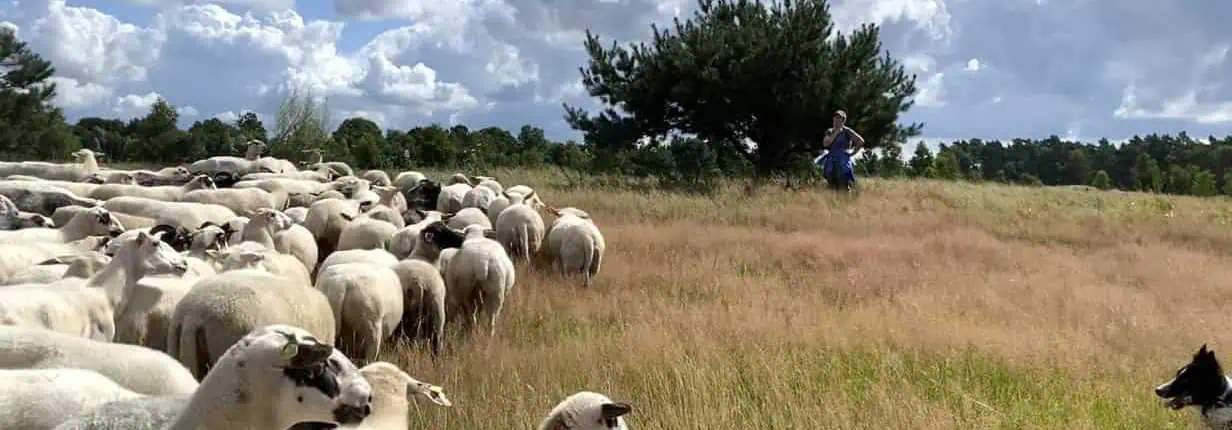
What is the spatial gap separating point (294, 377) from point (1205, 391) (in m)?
5.51

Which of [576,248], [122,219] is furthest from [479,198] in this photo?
[122,219]

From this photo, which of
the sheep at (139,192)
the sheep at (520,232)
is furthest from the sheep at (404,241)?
the sheep at (139,192)

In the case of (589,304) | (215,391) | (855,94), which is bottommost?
(589,304)

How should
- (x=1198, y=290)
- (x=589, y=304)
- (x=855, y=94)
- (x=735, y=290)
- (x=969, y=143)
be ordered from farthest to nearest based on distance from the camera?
(x=969, y=143), (x=855, y=94), (x=1198, y=290), (x=735, y=290), (x=589, y=304)

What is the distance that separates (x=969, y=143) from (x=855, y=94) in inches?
3755

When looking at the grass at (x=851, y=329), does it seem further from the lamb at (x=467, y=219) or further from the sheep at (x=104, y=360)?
the sheep at (x=104, y=360)

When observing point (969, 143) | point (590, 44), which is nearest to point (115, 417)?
point (590, 44)

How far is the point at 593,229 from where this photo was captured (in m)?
12.5

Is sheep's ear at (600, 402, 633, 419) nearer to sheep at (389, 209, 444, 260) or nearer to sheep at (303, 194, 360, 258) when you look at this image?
→ sheep at (389, 209, 444, 260)

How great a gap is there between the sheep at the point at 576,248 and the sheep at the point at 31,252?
515 cm

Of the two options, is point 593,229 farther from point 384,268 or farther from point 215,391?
point 215,391

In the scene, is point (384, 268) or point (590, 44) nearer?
point (384, 268)

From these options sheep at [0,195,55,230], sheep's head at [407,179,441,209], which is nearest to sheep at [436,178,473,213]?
sheep's head at [407,179,441,209]

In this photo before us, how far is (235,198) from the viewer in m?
14.3
